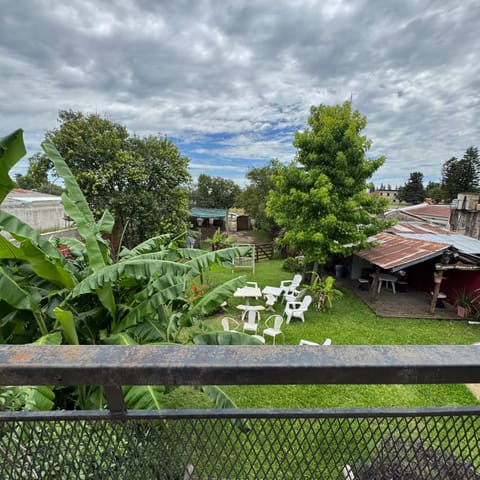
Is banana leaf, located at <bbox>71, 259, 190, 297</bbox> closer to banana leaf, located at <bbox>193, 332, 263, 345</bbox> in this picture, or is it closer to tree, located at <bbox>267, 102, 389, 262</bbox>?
banana leaf, located at <bbox>193, 332, 263, 345</bbox>

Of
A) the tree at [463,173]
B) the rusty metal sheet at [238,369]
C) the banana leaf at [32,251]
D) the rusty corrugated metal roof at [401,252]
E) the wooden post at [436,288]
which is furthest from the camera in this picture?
the tree at [463,173]

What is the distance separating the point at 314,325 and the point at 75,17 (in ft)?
37.0

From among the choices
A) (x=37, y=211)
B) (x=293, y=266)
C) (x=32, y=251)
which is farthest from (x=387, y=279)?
(x=37, y=211)

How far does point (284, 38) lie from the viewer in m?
8.55

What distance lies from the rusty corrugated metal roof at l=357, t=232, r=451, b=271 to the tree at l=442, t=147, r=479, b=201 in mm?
33197

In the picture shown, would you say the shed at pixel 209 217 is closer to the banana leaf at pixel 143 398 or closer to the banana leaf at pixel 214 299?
the banana leaf at pixel 214 299


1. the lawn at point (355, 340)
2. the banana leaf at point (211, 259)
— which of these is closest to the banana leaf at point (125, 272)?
the banana leaf at point (211, 259)

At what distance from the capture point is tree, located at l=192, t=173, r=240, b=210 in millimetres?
35031

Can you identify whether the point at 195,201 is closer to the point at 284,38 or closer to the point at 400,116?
the point at 400,116

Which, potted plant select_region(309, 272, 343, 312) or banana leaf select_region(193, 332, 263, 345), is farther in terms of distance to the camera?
potted plant select_region(309, 272, 343, 312)

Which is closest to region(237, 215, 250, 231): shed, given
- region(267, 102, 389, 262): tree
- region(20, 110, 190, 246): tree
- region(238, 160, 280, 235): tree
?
region(238, 160, 280, 235): tree

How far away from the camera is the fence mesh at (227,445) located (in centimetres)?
92

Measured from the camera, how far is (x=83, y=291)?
10.8ft

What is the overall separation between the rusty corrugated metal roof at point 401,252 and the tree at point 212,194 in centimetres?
2393
